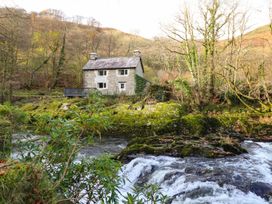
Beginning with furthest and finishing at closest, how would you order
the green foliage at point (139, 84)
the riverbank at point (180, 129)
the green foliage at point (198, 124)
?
the green foliage at point (139, 84)
the green foliage at point (198, 124)
the riverbank at point (180, 129)

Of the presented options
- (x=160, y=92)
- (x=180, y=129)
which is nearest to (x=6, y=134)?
(x=180, y=129)

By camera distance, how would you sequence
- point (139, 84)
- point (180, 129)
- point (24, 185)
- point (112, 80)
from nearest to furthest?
point (24, 185) → point (180, 129) → point (139, 84) → point (112, 80)

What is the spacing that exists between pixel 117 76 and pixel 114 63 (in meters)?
2.18

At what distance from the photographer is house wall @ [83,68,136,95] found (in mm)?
37656

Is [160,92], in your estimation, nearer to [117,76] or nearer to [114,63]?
[117,76]

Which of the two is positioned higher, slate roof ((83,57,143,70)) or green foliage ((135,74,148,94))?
slate roof ((83,57,143,70))

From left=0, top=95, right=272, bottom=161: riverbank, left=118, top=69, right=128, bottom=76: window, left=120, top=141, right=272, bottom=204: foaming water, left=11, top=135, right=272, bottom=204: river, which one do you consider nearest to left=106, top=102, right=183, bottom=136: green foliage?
left=0, top=95, right=272, bottom=161: riverbank

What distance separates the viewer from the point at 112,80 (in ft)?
127

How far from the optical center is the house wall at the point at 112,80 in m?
37.7

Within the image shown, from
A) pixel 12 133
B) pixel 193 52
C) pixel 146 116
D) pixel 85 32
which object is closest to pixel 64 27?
pixel 85 32

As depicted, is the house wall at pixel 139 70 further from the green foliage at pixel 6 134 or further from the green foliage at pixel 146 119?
the green foliage at pixel 6 134

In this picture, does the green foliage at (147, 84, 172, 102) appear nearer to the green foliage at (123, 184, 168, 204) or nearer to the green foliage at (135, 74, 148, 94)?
the green foliage at (135, 74, 148, 94)

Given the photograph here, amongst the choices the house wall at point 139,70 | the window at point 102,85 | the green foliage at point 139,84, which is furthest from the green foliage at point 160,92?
the window at point 102,85

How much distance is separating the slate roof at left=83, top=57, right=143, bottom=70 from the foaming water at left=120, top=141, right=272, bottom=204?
2768cm
